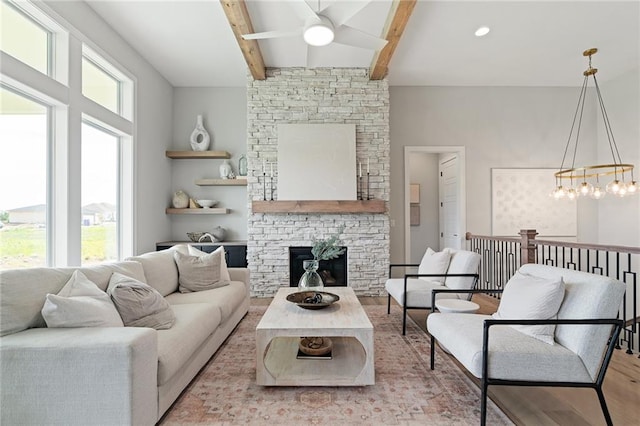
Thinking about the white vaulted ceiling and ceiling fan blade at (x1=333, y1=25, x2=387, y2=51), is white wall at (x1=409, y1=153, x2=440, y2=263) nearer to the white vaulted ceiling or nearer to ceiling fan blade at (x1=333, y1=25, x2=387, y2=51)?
the white vaulted ceiling

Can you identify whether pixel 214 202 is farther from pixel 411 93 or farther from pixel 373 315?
pixel 411 93

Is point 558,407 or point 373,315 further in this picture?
point 373,315

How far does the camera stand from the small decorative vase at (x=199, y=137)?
5.65 metres

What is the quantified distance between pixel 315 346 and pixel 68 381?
158cm

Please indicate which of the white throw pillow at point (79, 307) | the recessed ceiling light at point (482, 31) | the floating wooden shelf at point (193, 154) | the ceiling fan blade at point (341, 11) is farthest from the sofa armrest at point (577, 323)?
the floating wooden shelf at point (193, 154)

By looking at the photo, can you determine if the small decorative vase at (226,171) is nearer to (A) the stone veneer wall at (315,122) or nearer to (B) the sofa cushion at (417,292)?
(A) the stone veneer wall at (315,122)

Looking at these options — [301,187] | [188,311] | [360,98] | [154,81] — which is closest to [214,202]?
[301,187]

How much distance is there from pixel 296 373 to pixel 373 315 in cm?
187

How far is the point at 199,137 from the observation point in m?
5.70

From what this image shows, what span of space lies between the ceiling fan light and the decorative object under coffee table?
218 cm

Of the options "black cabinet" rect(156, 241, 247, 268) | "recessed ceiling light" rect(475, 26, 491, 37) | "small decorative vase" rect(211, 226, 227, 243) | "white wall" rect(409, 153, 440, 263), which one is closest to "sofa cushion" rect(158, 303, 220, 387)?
"black cabinet" rect(156, 241, 247, 268)

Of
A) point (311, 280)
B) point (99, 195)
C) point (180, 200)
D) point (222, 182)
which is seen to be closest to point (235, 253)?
point (222, 182)

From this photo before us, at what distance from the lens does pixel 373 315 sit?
13.3 feet

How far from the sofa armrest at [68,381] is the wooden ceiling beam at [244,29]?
3.08 meters
